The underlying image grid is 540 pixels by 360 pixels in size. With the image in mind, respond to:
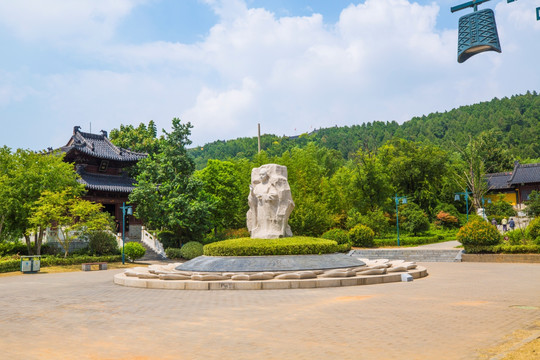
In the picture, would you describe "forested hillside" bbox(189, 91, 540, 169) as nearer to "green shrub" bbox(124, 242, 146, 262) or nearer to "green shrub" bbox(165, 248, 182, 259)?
"green shrub" bbox(165, 248, 182, 259)

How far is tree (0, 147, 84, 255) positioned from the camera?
941 inches

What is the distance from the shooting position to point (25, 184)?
2453 centimetres

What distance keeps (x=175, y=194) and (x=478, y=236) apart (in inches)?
661

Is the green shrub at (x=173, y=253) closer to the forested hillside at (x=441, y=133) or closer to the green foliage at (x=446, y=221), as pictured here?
the green foliage at (x=446, y=221)

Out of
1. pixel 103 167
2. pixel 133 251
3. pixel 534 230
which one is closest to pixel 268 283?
pixel 133 251

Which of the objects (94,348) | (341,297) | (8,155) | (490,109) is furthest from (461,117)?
(94,348)

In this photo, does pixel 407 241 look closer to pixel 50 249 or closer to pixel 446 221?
pixel 446 221

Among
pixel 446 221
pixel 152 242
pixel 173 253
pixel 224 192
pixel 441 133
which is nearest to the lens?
Result: pixel 173 253

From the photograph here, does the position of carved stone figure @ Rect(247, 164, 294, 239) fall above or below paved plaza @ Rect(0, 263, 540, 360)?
above

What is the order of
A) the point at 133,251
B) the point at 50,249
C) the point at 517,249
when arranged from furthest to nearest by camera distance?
the point at 50,249 < the point at 133,251 < the point at 517,249

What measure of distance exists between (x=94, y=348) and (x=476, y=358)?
15.2 feet

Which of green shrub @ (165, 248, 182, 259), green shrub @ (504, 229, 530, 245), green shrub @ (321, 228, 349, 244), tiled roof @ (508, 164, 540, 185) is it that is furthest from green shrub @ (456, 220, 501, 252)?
tiled roof @ (508, 164, 540, 185)

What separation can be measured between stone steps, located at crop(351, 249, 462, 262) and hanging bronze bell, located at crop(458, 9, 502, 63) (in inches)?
748

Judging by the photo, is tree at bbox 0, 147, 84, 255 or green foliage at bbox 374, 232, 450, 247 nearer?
tree at bbox 0, 147, 84, 255
